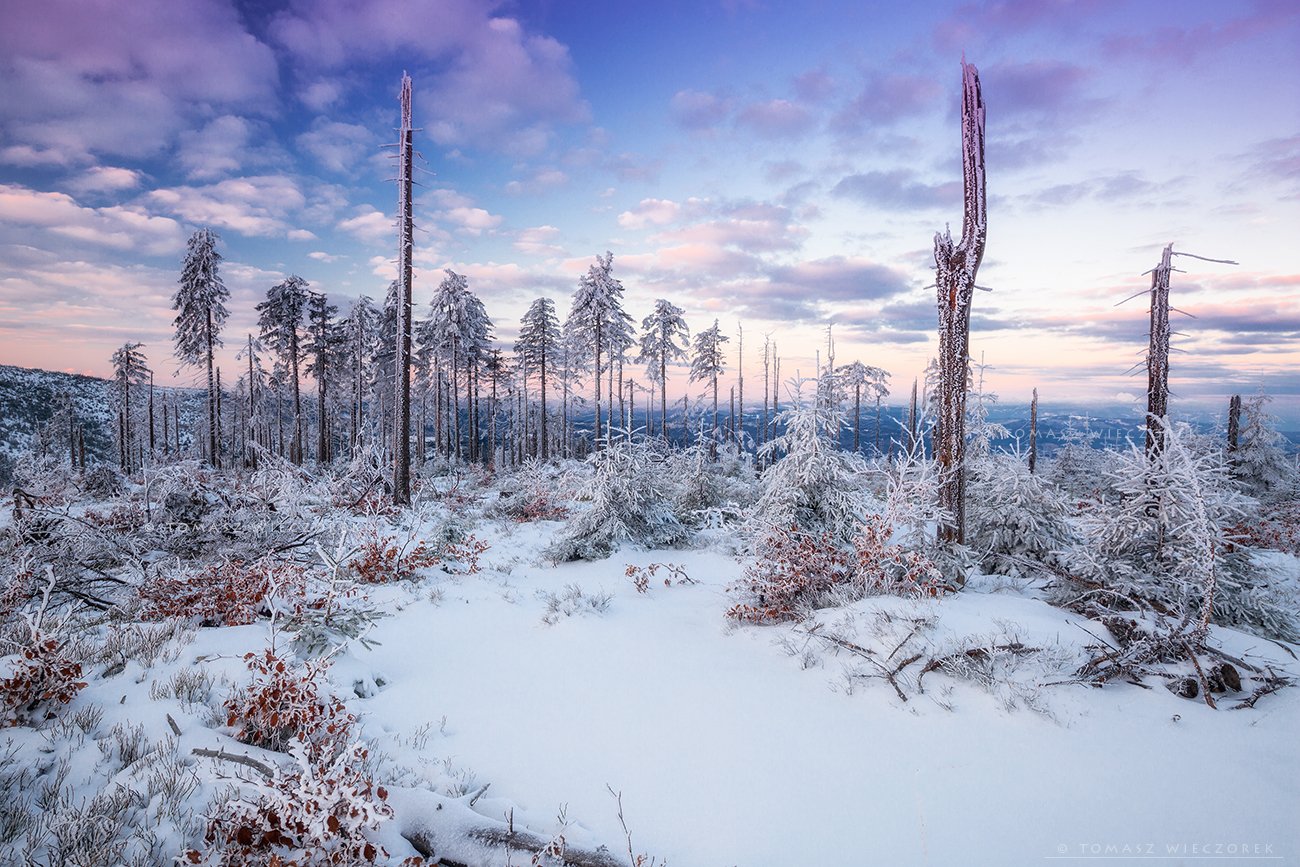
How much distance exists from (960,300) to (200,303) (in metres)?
31.7

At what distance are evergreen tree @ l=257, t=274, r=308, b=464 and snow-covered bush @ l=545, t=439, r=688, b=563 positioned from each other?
26414 mm

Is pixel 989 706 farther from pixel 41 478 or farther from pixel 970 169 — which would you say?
pixel 41 478

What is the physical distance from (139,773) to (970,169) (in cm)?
1050

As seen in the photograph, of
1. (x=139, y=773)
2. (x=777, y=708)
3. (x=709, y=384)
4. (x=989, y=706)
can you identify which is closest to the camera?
(x=139, y=773)

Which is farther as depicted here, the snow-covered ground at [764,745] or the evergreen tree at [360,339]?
the evergreen tree at [360,339]

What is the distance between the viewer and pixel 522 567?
31.5 feet

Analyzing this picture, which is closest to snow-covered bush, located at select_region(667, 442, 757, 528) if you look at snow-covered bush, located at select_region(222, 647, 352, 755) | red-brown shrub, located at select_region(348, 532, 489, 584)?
red-brown shrub, located at select_region(348, 532, 489, 584)

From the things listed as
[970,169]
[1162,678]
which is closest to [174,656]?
[1162,678]

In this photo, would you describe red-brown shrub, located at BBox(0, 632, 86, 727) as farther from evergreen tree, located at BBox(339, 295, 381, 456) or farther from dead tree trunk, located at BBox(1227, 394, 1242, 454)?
dead tree trunk, located at BBox(1227, 394, 1242, 454)

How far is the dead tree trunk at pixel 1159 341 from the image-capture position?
30.7 feet

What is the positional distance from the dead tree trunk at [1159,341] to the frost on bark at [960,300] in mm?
4910

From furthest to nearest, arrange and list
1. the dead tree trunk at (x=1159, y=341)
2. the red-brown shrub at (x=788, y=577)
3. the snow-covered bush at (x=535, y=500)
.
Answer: the snow-covered bush at (x=535, y=500) < the dead tree trunk at (x=1159, y=341) < the red-brown shrub at (x=788, y=577)

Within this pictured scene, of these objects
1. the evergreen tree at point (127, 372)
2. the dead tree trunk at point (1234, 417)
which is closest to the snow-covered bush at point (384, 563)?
the dead tree trunk at point (1234, 417)

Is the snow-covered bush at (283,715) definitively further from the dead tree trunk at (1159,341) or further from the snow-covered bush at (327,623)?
the dead tree trunk at (1159,341)
